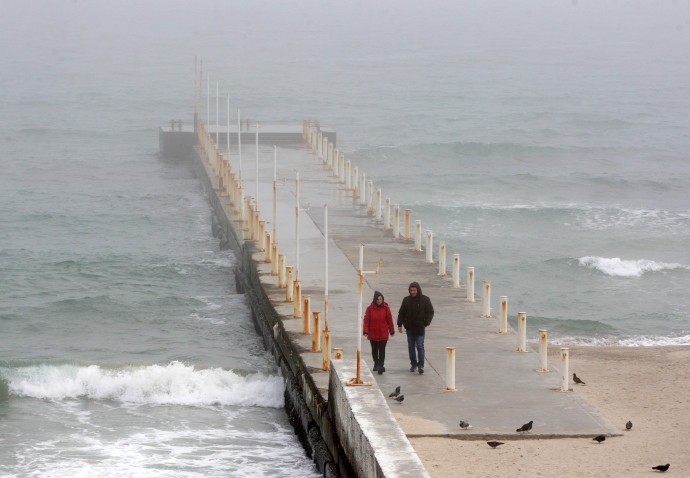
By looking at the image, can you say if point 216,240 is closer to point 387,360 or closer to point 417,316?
point 387,360

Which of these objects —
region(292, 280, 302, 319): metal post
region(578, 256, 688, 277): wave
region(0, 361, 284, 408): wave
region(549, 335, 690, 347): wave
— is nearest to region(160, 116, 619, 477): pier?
region(292, 280, 302, 319): metal post

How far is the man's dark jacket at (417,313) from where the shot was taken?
18.8 meters

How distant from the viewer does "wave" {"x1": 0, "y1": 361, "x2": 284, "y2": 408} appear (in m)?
21.9

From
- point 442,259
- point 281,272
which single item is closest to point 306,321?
point 281,272

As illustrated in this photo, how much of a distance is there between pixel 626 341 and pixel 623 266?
8.86 metres

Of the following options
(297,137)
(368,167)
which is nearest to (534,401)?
(297,137)

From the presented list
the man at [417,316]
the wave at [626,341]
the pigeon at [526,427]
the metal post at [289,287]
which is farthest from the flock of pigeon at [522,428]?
the wave at [626,341]

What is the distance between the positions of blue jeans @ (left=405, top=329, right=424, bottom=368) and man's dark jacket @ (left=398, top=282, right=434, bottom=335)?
0.10m

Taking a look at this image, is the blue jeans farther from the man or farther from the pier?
the pier

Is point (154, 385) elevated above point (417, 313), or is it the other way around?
point (417, 313)

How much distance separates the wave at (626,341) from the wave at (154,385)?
7.77 meters

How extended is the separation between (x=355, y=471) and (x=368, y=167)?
1827 inches

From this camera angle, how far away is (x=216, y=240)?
3912cm

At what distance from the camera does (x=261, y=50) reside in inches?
5827
